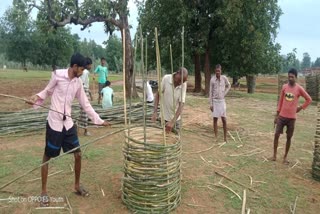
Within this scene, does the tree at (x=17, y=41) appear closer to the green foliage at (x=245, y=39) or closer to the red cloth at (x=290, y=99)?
the green foliage at (x=245, y=39)

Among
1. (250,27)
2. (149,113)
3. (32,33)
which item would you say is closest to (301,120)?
(149,113)

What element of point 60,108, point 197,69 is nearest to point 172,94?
point 60,108

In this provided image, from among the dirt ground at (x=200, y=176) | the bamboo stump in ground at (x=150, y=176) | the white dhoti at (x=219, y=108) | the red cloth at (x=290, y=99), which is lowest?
the dirt ground at (x=200, y=176)

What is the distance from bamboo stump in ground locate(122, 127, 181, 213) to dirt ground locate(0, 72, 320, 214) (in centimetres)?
22

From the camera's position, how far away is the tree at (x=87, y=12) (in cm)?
1268

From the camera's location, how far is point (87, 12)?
43.4 ft

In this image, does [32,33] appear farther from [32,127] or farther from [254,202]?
[254,202]

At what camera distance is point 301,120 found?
11.2 m

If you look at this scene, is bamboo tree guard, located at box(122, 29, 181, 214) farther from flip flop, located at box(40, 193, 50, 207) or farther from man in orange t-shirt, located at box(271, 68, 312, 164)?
man in orange t-shirt, located at box(271, 68, 312, 164)

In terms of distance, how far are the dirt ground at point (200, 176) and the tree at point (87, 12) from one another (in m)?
5.81

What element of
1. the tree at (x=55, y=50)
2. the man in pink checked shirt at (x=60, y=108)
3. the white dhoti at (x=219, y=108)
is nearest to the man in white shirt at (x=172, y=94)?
the man in pink checked shirt at (x=60, y=108)

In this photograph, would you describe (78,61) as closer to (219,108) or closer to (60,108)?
(60,108)

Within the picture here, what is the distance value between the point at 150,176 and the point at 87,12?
34.5ft

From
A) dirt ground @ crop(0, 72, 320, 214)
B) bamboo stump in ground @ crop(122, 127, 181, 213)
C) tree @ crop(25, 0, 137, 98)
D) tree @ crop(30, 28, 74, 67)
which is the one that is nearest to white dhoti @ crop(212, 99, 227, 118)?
dirt ground @ crop(0, 72, 320, 214)
